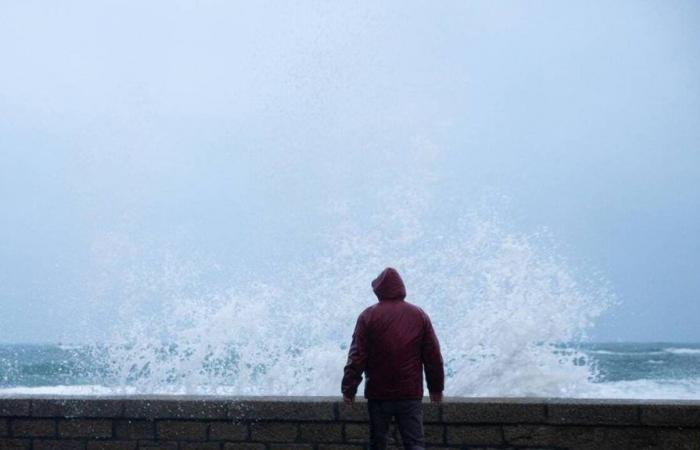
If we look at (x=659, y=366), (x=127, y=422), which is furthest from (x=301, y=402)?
(x=659, y=366)

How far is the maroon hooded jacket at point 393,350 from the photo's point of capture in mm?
5051

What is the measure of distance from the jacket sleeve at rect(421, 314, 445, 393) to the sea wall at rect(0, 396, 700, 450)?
73 centimetres

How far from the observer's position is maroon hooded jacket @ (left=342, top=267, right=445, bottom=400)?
505 cm

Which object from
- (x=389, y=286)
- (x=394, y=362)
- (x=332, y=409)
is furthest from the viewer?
(x=332, y=409)

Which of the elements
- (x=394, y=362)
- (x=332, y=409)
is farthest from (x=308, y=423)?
(x=394, y=362)

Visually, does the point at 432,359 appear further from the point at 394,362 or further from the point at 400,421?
the point at 400,421

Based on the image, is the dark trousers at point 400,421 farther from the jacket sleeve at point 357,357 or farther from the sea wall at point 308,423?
the sea wall at point 308,423

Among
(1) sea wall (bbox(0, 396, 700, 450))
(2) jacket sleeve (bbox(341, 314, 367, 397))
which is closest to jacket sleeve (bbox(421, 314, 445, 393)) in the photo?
(2) jacket sleeve (bbox(341, 314, 367, 397))

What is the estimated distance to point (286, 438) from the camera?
6.05 metres

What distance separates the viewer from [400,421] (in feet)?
16.8

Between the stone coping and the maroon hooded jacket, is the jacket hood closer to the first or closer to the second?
the maroon hooded jacket

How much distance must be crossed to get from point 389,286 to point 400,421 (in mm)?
815

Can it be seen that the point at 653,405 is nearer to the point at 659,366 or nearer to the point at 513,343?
the point at 513,343

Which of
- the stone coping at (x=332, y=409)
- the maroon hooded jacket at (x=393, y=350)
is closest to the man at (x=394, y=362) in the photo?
the maroon hooded jacket at (x=393, y=350)
